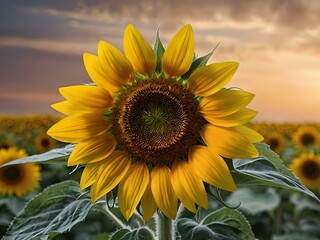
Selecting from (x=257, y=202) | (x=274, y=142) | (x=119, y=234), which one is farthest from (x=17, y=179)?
(x=119, y=234)

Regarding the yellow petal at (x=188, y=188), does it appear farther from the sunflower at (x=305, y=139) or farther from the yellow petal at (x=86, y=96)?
the sunflower at (x=305, y=139)

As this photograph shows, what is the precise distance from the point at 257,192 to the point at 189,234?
10.3 feet

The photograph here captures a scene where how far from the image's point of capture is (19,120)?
32.5 ft

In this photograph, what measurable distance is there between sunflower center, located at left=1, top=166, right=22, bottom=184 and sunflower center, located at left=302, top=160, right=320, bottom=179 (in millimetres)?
2023

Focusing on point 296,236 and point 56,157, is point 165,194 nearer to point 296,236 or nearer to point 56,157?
point 56,157

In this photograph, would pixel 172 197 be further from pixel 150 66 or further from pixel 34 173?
pixel 34 173

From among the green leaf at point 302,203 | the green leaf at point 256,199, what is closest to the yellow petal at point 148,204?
the green leaf at point 256,199

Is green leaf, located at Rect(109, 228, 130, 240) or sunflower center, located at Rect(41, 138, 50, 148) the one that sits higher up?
green leaf, located at Rect(109, 228, 130, 240)

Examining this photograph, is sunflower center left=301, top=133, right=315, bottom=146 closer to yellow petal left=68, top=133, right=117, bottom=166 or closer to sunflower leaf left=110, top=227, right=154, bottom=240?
sunflower leaf left=110, top=227, right=154, bottom=240

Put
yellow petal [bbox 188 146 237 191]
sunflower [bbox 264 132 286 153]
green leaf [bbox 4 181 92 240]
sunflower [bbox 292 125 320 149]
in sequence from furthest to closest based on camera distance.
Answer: sunflower [bbox 292 125 320 149], sunflower [bbox 264 132 286 153], green leaf [bbox 4 181 92 240], yellow petal [bbox 188 146 237 191]

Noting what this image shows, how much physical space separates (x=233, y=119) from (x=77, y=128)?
1.22 feet

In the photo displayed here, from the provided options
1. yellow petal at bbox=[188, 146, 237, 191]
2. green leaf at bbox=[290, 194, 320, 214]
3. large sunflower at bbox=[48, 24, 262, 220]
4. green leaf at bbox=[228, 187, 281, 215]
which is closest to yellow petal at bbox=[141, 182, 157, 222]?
large sunflower at bbox=[48, 24, 262, 220]

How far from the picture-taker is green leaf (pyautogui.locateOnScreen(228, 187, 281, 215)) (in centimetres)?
444

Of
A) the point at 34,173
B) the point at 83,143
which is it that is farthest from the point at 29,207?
the point at 34,173
